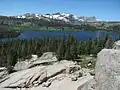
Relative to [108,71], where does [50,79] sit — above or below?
below

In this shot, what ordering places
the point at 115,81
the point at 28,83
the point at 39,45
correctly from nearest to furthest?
1. the point at 115,81
2. the point at 28,83
3. the point at 39,45

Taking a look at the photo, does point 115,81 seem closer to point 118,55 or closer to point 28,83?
point 118,55

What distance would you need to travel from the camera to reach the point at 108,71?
16.5 m

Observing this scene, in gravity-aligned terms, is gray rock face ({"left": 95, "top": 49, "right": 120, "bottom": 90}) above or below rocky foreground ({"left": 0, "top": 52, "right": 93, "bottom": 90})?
above

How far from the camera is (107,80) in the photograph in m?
16.5

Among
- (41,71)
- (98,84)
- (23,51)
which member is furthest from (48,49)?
(98,84)

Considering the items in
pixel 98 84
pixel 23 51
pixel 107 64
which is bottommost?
pixel 23 51

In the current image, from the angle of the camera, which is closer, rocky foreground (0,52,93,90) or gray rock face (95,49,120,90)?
gray rock face (95,49,120,90)

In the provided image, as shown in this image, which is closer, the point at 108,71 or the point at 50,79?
the point at 108,71

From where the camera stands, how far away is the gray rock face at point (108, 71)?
15.9 meters

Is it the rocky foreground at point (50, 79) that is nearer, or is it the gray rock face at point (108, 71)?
the gray rock face at point (108, 71)

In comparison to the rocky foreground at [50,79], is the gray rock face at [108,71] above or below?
above

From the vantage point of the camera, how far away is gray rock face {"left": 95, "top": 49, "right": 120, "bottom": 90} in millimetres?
15883

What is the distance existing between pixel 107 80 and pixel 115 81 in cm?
85
